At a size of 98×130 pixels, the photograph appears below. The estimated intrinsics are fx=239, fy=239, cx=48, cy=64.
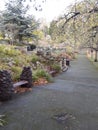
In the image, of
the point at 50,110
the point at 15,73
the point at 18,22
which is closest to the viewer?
the point at 50,110

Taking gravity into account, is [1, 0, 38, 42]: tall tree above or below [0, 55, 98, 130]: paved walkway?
above

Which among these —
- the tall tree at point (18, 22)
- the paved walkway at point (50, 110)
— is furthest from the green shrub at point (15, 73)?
the tall tree at point (18, 22)

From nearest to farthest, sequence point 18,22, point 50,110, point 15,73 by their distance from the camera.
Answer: point 50,110 → point 15,73 → point 18,22

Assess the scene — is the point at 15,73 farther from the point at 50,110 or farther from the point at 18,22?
the point at 18,22

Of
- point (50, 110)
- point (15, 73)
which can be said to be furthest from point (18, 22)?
point (50, 110)

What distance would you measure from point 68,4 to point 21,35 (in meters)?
11.1

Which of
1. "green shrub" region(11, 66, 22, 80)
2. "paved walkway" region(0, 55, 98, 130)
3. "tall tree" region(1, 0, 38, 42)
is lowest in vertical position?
"paved walkway" region(0, 55, 98, 130)

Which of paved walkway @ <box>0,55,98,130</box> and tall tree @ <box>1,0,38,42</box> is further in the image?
Answer: tall tree @ <box>1,0,38,42</box>

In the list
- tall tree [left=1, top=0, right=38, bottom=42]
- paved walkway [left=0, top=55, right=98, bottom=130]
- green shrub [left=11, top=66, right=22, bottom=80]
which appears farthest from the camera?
tall tree [left=1, top=0, right=38, bottom=42]

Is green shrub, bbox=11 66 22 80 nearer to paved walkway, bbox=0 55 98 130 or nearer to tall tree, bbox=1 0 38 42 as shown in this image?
paved walkway, bbox=0 55 98 130

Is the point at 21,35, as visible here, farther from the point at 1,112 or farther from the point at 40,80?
the point at 1,112

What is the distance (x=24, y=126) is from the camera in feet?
16.3

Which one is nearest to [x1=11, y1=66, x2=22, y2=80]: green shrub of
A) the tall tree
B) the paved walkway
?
the paved walkway

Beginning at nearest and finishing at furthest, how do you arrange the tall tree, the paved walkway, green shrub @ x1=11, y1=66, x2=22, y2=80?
the paved walkway < green shrub @ x1=11, y1=66, x2=22, y2=80 < the tall tree
